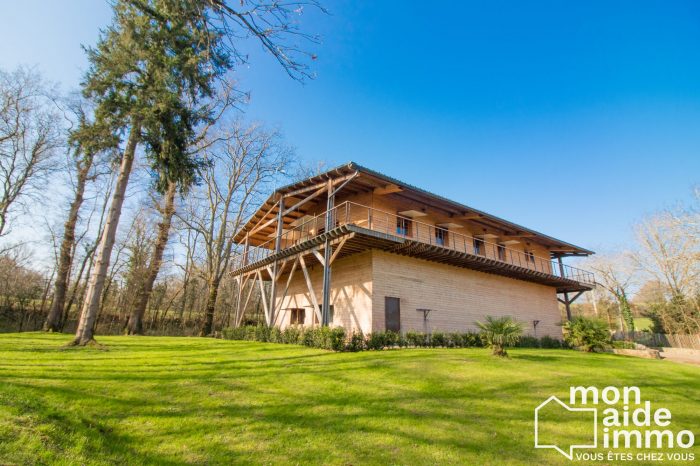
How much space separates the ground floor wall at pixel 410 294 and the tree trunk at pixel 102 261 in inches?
321

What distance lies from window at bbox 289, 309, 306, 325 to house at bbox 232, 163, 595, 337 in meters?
0.10

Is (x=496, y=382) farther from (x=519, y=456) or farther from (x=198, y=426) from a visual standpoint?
(x=198, y=426)

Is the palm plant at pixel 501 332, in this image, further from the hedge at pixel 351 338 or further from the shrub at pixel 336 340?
the shrub at pixel 336 340

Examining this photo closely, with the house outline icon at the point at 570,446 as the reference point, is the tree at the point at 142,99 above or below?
above

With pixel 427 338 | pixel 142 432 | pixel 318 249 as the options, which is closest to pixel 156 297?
pixel 318 249

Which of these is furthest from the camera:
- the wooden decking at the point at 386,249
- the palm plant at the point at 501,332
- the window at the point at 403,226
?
the window at the point at 403,226

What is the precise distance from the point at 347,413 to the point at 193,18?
20.6 feet

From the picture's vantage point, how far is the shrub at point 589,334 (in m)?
16.6

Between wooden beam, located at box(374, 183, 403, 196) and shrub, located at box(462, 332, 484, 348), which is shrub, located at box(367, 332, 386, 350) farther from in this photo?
wooden beam, located at box(374, 183, 403, 196)

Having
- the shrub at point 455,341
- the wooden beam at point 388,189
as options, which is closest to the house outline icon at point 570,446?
the shrub at point 455,341

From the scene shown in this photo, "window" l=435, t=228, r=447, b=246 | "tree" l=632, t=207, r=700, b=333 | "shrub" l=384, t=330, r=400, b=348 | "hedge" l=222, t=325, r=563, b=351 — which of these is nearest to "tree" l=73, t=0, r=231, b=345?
"hedge" l=222, t=325, r=563, b=351

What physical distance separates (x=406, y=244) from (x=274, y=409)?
385 inches

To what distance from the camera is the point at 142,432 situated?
431 centimetres

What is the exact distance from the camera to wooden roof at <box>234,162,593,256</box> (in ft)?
48.0
